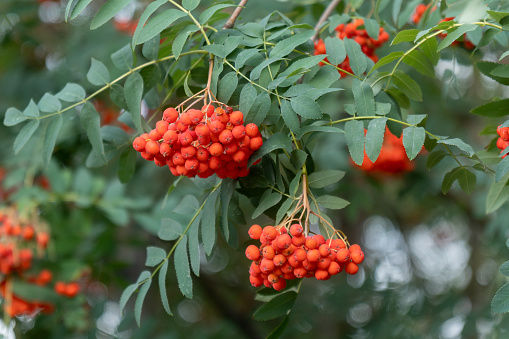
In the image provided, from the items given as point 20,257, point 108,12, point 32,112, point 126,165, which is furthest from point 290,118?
point 20,257

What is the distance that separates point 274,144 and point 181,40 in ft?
1.35

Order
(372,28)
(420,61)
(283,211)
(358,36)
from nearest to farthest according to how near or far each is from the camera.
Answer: (283,211)
(420,61)
(372,28)
(358,36)

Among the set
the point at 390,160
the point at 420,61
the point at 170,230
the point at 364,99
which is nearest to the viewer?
the point at 364,99

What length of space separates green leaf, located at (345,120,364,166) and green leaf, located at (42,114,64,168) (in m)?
0.93

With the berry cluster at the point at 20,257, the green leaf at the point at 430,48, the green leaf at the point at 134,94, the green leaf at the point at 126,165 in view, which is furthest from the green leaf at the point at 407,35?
the berry cluster at the point at 20,257

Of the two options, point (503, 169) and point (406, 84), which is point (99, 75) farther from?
point (503, 169)

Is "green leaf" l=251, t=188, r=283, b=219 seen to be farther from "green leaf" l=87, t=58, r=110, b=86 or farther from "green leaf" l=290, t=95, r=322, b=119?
"green leaf" l=87, t=58, r=110, b=86

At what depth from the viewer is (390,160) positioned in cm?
358

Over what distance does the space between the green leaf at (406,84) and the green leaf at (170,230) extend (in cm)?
81

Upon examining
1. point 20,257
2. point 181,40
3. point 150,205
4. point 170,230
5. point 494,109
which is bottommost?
point 150,205

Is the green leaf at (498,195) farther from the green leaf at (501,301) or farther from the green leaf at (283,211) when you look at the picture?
the green leaf at (283,211)

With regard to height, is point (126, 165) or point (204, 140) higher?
point (204, 140)

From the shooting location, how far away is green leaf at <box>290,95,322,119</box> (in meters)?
1.31

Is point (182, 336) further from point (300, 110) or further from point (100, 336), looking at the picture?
point (300, 110)
